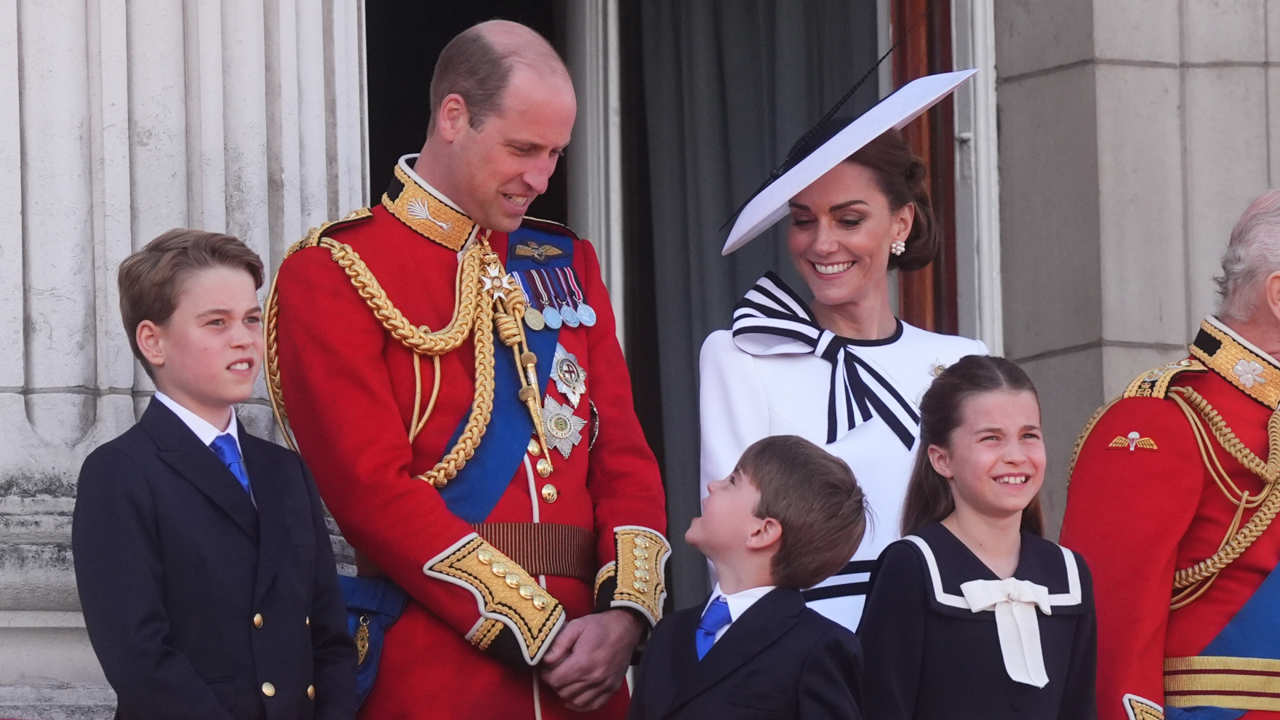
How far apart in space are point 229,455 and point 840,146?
1.50m

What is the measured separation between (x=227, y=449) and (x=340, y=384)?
279 millimetres

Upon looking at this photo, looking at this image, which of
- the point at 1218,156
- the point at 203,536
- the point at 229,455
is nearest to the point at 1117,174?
the point at 1218,156

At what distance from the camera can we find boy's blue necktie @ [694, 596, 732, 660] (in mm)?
4352

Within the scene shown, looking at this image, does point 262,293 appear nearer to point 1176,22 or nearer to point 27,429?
point 27,429

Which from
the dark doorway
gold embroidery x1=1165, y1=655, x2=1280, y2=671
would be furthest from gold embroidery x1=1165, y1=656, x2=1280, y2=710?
the dark doorway

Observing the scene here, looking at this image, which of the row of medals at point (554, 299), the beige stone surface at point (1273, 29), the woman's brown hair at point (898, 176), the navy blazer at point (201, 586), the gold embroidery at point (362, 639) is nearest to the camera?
the navy blazer at point (201, 586)

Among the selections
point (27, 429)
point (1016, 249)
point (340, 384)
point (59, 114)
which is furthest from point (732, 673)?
point (1016, 249)

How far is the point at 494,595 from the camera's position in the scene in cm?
440

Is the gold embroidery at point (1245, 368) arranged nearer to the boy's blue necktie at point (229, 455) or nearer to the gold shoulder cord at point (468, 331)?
the gold shoulder cord at point (468, 331)

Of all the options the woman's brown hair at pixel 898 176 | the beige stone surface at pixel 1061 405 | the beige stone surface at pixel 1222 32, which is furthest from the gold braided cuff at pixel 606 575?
the beige stone surface at pixel 1222 32

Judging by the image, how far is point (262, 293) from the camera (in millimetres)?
5422

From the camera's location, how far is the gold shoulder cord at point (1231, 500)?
15.7 ft

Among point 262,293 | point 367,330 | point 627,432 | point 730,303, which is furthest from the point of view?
point 730,303

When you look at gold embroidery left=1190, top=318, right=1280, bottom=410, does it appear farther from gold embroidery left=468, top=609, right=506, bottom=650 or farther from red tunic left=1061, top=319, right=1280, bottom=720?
gold embroidery left=468, top=609, right=506, bottom=650
